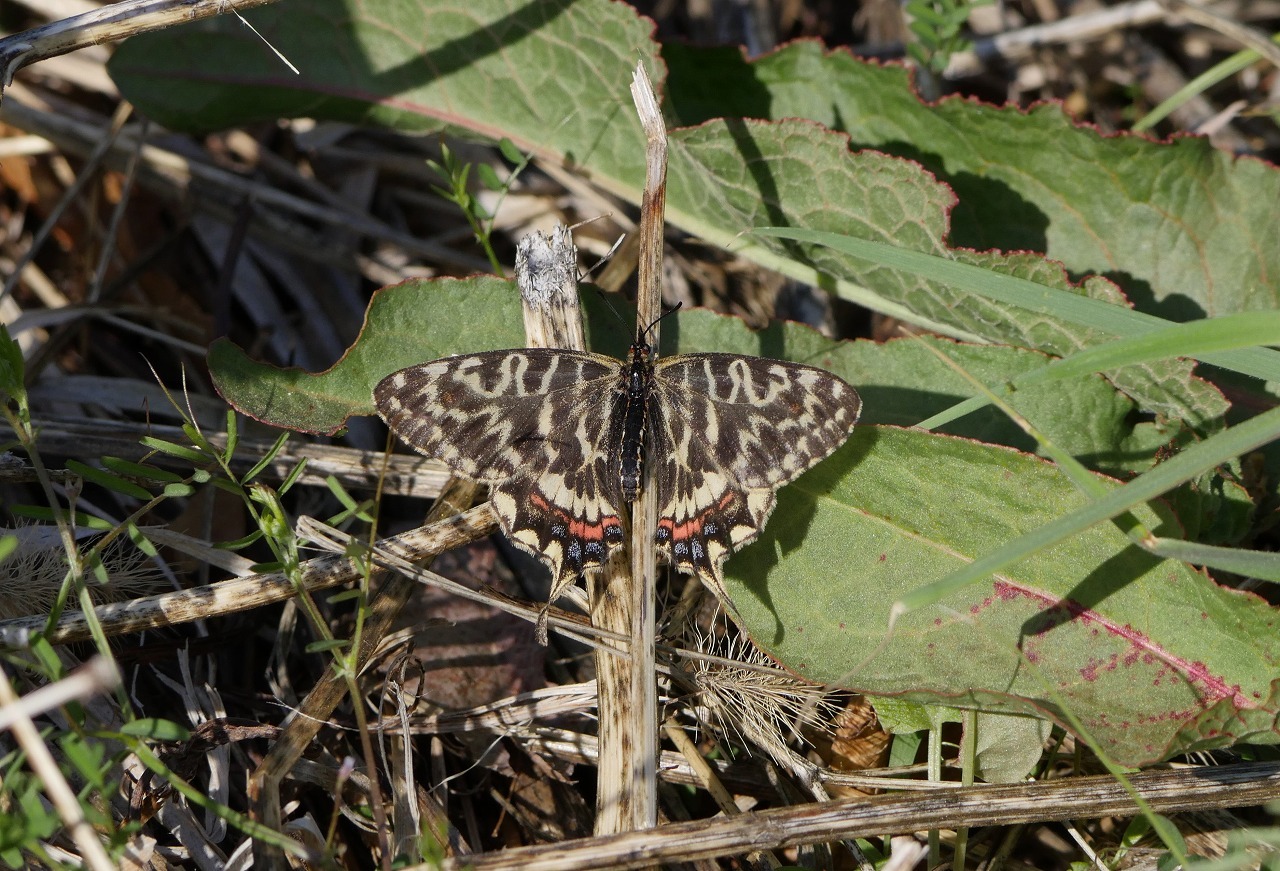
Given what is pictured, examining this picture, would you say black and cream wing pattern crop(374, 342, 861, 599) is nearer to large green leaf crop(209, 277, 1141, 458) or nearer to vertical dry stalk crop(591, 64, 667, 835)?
vertical dry stalk crop(591, 64, 667, 835)

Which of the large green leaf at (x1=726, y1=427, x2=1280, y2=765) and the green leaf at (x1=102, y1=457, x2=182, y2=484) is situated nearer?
the large green leaf at (x1=726, y1=427, x2=1280, y2=765)

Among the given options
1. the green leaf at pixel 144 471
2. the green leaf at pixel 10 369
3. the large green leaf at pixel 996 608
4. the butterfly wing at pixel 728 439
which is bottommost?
the large green leaf at pixel 996 608

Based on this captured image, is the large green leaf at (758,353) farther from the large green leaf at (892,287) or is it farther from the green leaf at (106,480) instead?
the green leaf at (106,480)

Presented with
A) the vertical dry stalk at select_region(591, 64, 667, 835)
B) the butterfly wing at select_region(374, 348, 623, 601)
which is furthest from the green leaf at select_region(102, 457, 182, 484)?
the vertical dry stalk at select_region(591, 64, 667, 835)

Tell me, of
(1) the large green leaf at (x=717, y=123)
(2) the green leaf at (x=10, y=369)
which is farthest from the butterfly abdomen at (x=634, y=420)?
(2) the green leaf at (x=10, y=369)

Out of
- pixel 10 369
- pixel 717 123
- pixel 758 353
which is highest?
pixel 717 123

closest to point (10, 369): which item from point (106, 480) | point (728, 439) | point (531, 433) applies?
point (106, 480)

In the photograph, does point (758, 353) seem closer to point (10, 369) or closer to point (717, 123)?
point (717, 123)

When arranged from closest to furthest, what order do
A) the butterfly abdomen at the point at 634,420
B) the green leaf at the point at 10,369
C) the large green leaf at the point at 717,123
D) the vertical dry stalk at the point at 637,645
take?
the green leaf at the point at 10,369 → the vertical dry stalk at the point at 637,645 → the butterfly abdomen at the point at 634,420 → the large green leaf at the point at 717,123
